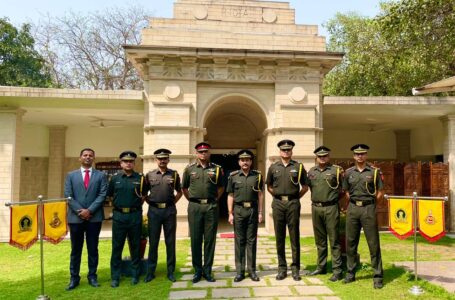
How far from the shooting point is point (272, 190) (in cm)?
538

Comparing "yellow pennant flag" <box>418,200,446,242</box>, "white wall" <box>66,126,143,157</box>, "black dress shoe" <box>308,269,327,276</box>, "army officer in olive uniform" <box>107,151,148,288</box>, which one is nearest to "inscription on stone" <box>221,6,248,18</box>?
"white wall" <box>66,126,143,157</box>

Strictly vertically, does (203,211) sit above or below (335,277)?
above

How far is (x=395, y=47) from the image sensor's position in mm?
13766

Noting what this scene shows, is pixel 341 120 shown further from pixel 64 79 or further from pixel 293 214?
pixel 64 79

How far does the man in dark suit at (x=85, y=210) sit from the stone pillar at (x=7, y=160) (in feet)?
16.1

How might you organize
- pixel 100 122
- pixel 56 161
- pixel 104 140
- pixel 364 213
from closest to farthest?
pixel 364 213 → pixel 100 122 → pixel 56 161 → pixel 104 140

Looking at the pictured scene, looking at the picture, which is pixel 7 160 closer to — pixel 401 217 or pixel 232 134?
pixel 232 134

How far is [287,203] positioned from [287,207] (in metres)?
0.06

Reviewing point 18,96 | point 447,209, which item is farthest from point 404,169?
point 18,96

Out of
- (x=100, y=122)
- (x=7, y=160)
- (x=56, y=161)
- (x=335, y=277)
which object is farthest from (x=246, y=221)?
(x=56, y=161)

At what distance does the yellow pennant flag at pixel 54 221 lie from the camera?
4656 millimetres

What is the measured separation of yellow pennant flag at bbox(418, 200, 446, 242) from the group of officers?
24.4 inches

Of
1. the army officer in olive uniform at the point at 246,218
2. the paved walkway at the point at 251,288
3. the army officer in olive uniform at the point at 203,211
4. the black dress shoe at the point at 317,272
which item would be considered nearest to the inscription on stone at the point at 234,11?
the army officer in olive uniform at the point at 203,211

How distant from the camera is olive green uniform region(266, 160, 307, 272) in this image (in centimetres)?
524
